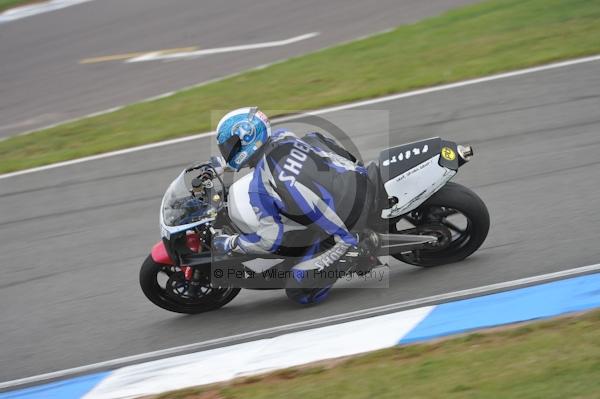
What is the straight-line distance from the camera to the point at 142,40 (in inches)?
640

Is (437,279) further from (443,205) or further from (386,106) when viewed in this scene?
(386,106)

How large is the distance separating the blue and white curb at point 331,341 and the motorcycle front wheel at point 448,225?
2.02ft

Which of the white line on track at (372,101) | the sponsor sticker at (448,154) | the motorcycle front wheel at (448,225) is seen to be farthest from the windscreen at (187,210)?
the white line on track at (372,101)

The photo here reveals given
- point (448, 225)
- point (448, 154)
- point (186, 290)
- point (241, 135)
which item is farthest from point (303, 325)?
point (448, 154)

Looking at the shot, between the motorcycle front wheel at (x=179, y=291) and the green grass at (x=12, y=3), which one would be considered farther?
the green grass at (x=12, y=3)

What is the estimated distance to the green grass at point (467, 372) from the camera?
4.52 meters

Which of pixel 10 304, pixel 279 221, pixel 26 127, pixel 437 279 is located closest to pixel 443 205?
pixel 437 279

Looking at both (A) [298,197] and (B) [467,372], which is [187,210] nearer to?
(A) [298,197]

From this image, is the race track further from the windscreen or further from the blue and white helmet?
the blue and white helmet

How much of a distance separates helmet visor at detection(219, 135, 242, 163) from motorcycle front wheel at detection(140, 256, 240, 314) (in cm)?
114

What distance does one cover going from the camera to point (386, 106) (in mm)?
10797

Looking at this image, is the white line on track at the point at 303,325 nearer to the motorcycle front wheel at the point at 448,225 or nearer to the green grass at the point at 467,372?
the motorcycle front wheel at the point at 448,225

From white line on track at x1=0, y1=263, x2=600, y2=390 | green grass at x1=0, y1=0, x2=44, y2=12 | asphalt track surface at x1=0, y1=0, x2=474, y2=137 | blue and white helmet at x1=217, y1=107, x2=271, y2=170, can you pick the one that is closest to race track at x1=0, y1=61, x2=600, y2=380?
white line on track at x1=0, y1=263, x2=600, y2=390

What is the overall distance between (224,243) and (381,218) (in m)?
1.21
